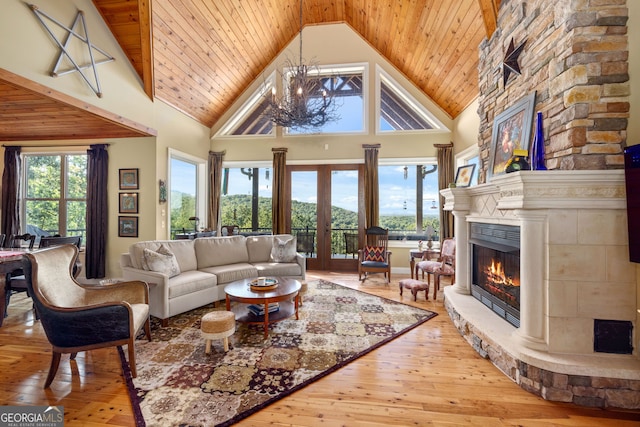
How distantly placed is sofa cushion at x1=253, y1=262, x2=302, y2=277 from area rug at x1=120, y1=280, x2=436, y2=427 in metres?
0.75

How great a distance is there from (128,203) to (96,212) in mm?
624

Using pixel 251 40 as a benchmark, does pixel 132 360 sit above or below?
below

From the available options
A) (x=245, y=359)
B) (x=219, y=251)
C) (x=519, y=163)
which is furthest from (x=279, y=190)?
(x=519, y=163)

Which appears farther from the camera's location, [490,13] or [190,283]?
[190,283]

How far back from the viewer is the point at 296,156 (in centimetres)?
632

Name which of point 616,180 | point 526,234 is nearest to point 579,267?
point 526,234

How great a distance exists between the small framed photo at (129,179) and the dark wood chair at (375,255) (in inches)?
171

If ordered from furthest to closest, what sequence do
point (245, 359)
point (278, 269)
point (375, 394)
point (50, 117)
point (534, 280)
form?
point (278, 269) → point (50, 117) → point (245, 359) → point (534, 280) → point (375, 394)

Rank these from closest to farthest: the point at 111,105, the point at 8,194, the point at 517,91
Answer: the point at 517,91 → the point at 111,105 → the point at 8,194

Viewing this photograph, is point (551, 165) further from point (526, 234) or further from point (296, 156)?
point (296, 156)

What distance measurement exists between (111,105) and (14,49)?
1.19 m

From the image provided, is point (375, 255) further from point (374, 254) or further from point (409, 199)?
point (409, 199)

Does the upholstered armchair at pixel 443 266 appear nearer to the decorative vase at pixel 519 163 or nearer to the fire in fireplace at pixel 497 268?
the fire in fireplace at pixel 497 268

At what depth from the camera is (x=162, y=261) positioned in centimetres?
349
